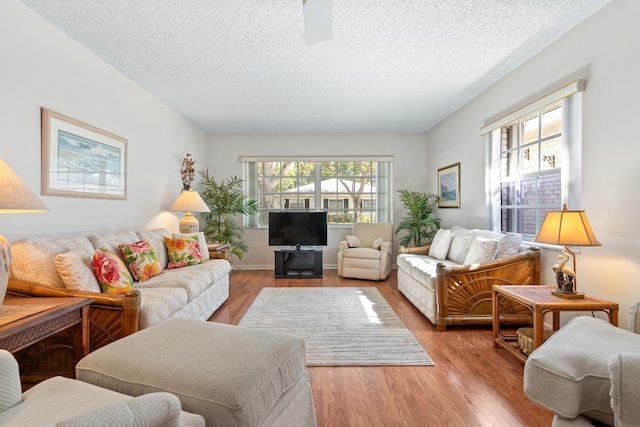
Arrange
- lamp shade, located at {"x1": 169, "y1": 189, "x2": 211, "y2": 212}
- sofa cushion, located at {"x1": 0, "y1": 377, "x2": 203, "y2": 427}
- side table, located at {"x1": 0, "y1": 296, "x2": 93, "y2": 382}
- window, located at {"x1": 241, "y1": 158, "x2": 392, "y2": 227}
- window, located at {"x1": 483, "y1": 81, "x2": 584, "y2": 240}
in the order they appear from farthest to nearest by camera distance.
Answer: window, located at {"x1": 241, "y1": 158, "x2": 392, "y2": 227}
lamp shade, located at {"x1": 169, "y1": 189, "x2": 211, "y2": 212}
window, located at {"x1": 483, "y1": 81, "x2": 584, "y2": 240}
side table, located at {"x1": 0, "y1": 296, "x2": 93, "y2": 382}
sofa cushion, located at {"x1": 0, "y1": 377, "x2": 203, "y2": 427}

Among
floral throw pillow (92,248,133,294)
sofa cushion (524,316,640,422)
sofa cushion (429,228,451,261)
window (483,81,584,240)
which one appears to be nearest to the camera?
sofa cushion (524,316,640,422)

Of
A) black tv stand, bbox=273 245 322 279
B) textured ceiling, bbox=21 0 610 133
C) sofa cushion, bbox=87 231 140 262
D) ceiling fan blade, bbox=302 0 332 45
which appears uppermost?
textured ceiling, bbox=21 0 610 133

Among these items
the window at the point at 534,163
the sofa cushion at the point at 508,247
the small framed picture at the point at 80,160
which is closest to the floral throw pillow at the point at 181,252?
the small framed picture at the point at 80,160

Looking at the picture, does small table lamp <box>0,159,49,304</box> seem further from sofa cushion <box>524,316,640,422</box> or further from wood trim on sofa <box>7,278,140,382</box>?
sofa cushion <box>524,316,640,422</box>

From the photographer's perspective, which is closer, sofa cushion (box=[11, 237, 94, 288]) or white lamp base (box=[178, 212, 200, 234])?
sofa cushion (box=[11, 237, 94, 288])

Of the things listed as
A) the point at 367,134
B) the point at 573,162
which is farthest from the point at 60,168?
the point at 367,134

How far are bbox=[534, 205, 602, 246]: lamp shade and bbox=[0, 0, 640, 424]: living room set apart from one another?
0.28 m

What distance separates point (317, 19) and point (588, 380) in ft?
7.03

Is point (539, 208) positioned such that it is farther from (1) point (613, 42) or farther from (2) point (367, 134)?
(2) point (367, 134)

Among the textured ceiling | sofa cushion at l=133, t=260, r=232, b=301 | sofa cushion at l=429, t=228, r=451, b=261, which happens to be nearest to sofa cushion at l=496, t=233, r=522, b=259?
sofa cushion at l=429, t=228, r=451, b=261

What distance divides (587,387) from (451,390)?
89 cm

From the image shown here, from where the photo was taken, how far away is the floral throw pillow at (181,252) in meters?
3.42

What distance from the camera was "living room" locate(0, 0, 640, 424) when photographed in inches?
84.2

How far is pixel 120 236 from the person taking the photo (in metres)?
2.96
